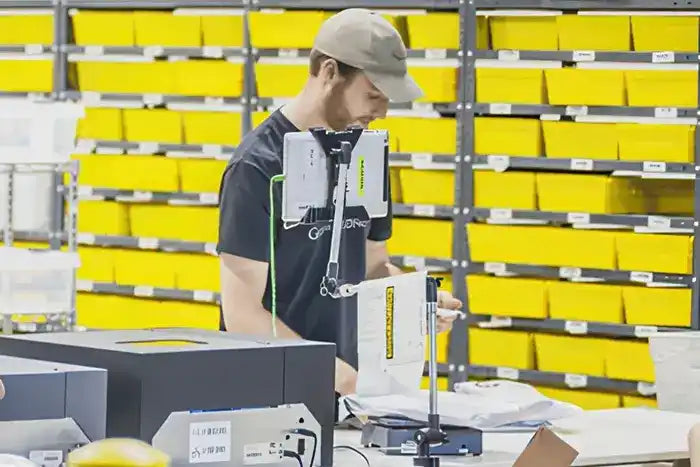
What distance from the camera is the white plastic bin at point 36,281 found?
7324mm

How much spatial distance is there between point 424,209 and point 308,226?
3.86 m

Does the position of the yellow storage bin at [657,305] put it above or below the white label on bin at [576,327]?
above

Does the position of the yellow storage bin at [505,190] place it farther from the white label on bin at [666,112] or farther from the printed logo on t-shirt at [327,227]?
the printed logo on t-shirt at [327,227]

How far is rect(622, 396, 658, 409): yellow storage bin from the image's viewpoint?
23.3 ft

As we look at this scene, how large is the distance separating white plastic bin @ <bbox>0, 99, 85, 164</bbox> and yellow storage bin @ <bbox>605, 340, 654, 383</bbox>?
9.36 ft

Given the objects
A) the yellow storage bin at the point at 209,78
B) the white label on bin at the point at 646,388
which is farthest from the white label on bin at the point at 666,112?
the yellow storage bin at the point at 209,78

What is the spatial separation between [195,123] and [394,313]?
5.12 meters

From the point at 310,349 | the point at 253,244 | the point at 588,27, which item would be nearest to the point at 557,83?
the point at 588,27

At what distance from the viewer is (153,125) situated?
8.26 meters

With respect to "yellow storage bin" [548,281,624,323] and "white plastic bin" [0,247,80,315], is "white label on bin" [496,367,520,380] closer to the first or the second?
"yellow storage bin" [548,281,624,323]

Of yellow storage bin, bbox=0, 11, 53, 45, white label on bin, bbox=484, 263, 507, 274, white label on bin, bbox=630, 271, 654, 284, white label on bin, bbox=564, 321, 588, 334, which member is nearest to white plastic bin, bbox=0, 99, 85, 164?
yellow storage bin, bbox=0, 11, 53, 45

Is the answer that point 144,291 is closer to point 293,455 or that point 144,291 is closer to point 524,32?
point 524,32

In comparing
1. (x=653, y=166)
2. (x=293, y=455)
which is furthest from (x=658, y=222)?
(x=293, y=455)

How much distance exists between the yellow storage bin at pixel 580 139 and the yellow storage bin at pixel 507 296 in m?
A: 0.66
